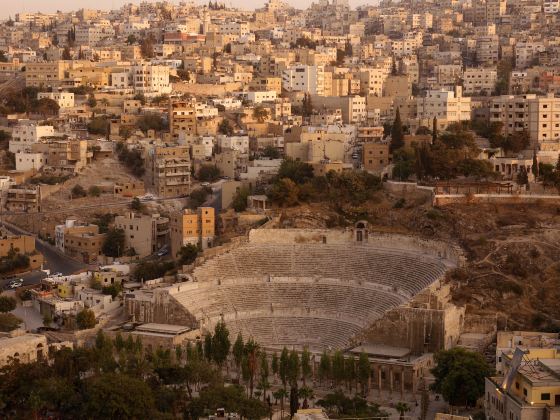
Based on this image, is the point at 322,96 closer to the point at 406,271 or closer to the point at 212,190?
the point at 212,190

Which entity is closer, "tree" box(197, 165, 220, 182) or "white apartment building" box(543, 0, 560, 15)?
"tree" box(197, 165, 220, 182)

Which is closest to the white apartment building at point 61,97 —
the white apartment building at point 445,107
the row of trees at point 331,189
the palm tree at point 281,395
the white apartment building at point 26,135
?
the white apartment building at point 26,135

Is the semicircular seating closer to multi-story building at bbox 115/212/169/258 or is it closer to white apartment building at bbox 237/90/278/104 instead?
multi-story building at bbox 115/212/169/258

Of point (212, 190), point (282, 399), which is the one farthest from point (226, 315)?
point (212, 190)

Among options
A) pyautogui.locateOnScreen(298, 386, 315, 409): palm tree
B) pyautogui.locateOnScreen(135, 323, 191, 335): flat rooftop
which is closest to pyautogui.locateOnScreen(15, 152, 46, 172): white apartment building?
pyautogui.locateOnScreen(135, 323, 191, 335): flat rooftop

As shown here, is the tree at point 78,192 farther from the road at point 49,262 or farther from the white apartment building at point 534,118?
the white apartment building at point 534,118

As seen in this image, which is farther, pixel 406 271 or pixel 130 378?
pixel 406 271

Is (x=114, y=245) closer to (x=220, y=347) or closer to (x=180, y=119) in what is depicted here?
(x=180, y=119)
